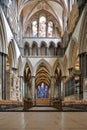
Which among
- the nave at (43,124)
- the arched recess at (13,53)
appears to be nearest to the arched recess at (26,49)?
the arched recess at (13,53)

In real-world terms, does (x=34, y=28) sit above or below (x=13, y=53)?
above

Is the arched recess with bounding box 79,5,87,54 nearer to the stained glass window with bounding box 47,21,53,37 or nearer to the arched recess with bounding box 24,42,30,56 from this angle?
the arched recess with bounding box 24,42,30,56

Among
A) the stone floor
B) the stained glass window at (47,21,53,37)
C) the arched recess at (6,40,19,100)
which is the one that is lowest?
the stone floor

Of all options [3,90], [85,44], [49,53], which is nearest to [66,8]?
[49,53]

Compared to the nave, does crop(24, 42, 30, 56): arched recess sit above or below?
above

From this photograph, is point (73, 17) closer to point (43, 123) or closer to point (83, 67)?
point (83, 67)

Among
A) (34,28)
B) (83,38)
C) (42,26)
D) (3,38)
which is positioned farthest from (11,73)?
(42,26)

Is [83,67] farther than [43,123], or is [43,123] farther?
[83,67]

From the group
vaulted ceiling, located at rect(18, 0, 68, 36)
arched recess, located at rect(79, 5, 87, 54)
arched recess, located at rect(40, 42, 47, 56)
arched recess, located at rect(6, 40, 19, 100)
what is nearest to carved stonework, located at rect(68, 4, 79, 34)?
arched recess, located at rect(79, 5, 87, 54)

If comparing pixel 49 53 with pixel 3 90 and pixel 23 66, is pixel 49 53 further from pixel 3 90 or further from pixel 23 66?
pixel 3 90

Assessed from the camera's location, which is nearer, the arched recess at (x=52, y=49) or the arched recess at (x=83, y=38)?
the arched recess at (x=83, y=38)

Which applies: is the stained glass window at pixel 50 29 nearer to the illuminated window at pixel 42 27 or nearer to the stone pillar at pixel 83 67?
the illuminated window at pixel 42 27

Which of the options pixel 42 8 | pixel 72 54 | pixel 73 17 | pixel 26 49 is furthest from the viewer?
pixel 42 8

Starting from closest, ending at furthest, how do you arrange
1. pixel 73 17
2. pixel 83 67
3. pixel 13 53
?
1. pixel 83 67
2. pixel 73 17
3. pixel 13 53
